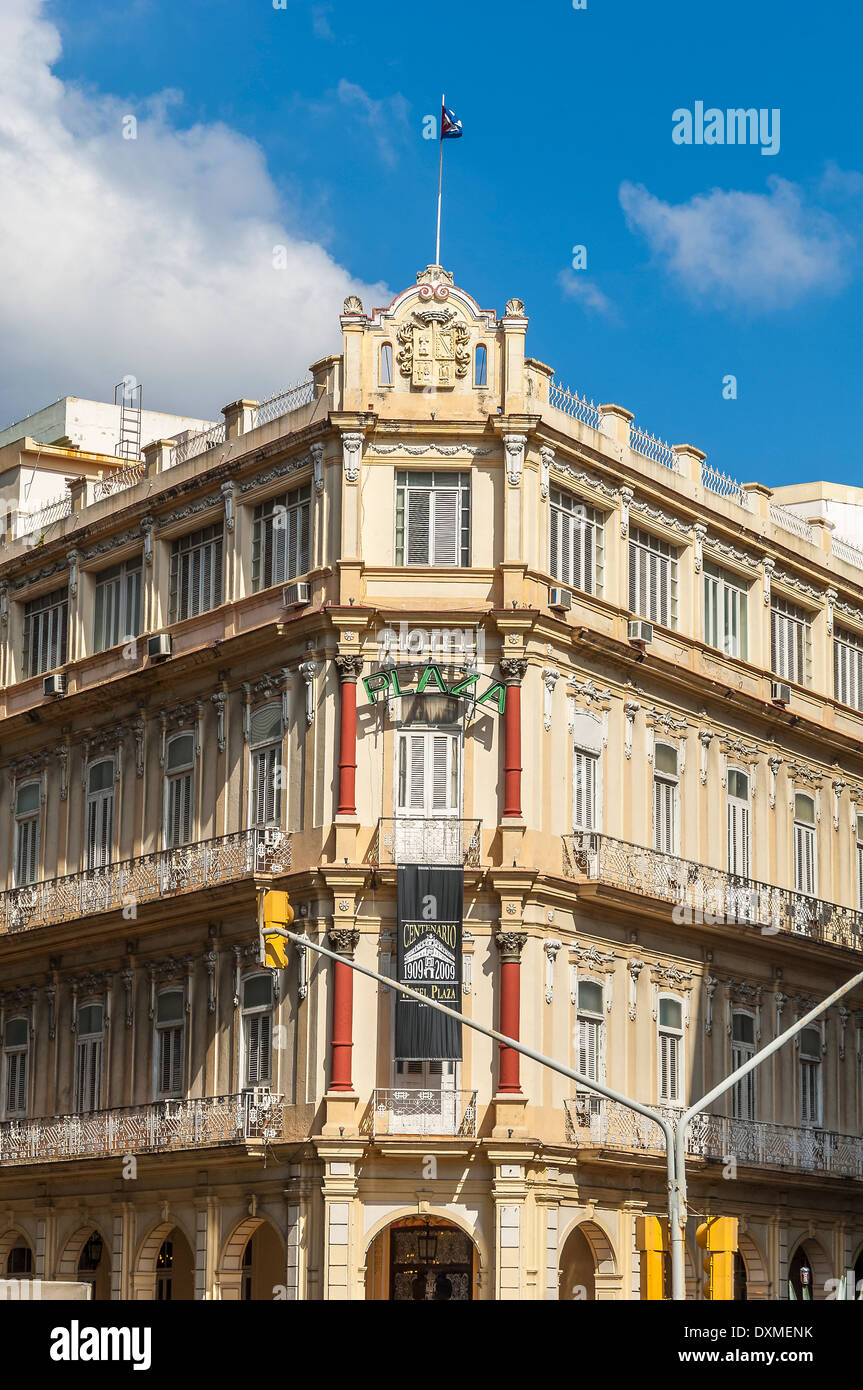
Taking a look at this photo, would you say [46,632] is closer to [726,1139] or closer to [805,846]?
[805,846]

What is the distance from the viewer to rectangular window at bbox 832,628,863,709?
54469 mm

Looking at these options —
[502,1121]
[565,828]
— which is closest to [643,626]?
[565,828]

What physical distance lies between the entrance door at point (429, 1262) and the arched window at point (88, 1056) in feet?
28.6

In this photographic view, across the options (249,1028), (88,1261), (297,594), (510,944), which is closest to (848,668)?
(510,944)

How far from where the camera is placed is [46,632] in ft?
169

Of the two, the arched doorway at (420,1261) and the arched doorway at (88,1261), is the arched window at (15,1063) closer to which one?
the arched doorway at (88,1261)

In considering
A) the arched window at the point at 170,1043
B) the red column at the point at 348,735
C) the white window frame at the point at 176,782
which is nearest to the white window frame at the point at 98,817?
the white window frame at the point at 176,782

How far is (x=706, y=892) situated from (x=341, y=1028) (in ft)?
33.2

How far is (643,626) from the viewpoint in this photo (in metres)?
45.1

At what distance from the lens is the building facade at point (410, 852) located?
40.1 metres

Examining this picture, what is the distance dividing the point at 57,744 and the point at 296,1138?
46.0ft

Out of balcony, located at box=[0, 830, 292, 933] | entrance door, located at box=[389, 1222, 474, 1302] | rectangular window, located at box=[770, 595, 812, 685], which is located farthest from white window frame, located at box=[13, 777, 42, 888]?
rectangular window, located at box=[770, 595, 812, 685]

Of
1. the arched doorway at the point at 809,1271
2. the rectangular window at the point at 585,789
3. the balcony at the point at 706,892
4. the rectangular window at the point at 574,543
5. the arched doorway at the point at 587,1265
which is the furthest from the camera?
the arched doorway at the point at 809,1271
